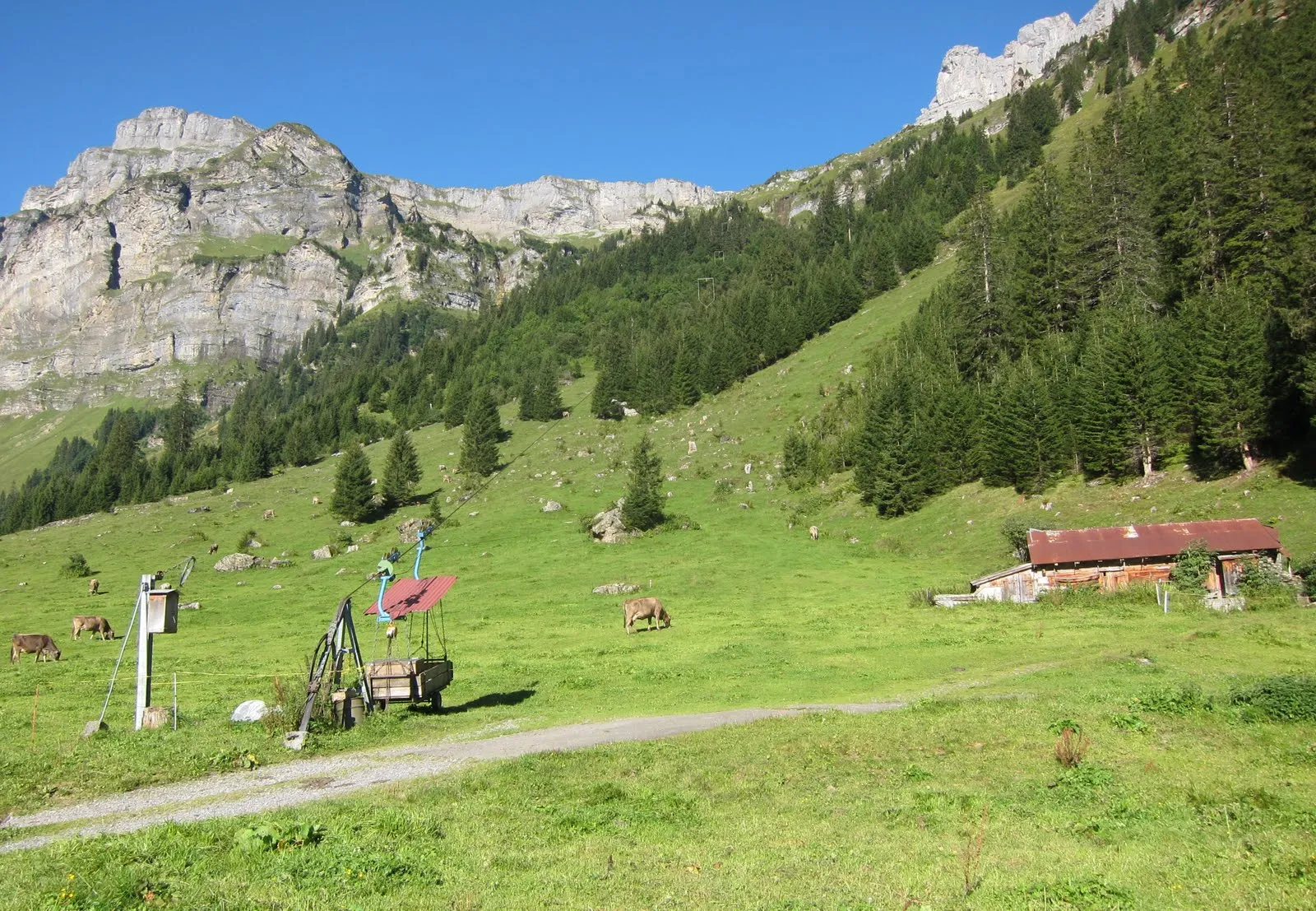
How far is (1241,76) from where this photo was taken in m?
85.6

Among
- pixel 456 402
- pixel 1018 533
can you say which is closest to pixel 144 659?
pixel 1018 533

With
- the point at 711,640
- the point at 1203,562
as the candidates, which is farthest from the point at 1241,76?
the point at 711,640

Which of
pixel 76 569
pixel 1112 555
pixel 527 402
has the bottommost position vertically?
pixel 1112 555

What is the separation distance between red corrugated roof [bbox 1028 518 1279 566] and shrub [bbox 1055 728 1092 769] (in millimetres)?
31785

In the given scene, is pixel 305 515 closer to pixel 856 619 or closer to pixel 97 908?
pixel 856 619

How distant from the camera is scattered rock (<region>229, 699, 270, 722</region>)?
19688 millimetres

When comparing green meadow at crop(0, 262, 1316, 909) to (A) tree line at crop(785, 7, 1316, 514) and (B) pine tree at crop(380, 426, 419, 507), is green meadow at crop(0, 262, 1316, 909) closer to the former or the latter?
(A) tree line at crop(785, 7, 1316, 514)

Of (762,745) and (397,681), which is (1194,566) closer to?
(762,745)

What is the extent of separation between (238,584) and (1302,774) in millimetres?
64921

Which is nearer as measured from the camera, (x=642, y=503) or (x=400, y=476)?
(x=642, y=503)

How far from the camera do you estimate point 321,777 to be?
49.9 ft

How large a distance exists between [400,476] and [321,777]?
74117 millimetres

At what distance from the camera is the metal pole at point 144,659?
1827 cm

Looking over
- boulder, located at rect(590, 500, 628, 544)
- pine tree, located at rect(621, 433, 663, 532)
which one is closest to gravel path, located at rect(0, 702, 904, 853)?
boulder, located at rect(590, 500, 628, 544)
